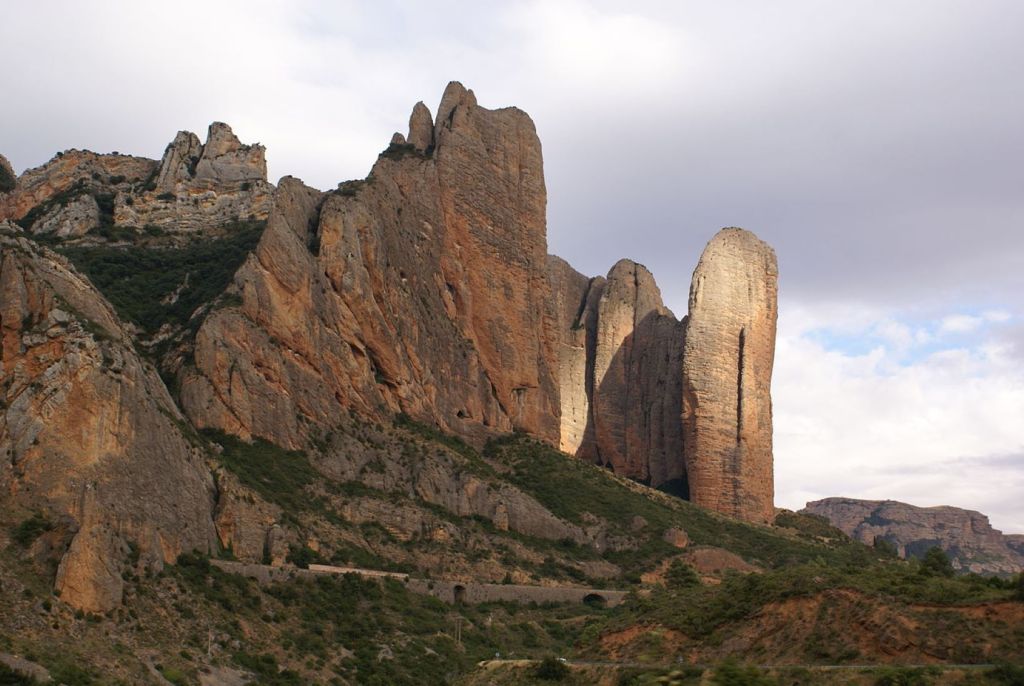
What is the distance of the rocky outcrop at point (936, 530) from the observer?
184 metres

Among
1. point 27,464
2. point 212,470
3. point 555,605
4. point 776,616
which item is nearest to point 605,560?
Answer: point 555,605

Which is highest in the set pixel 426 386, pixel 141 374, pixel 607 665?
pixel 426 386

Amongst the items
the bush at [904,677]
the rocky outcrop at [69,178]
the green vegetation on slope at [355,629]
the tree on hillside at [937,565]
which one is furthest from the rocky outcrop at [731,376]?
the bush at [904,677]

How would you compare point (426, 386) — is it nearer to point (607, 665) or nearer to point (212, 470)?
point (212, 470)

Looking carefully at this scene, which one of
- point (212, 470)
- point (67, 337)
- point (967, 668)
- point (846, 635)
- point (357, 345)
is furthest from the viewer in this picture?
point (357, 345)

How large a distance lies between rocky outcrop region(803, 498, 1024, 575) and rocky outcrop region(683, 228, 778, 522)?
271 feet

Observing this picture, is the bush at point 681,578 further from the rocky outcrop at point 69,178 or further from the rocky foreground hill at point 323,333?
the rocky outcrop at point 69,178

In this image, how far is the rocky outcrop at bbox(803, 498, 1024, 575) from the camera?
602 feet

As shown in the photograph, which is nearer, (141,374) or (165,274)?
(141,374)

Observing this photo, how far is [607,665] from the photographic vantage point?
3141 centimetres

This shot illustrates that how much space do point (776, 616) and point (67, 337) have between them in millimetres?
32583

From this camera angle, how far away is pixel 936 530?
18875cm

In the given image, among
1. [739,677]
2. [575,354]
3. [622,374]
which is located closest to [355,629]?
[739,677]

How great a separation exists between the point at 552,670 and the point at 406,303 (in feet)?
171
